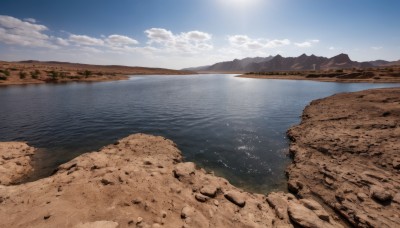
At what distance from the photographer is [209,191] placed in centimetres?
1056

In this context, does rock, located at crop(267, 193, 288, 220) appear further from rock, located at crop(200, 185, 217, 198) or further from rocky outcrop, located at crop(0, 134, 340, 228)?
rock, located at crop(200, 185, 217, 198)

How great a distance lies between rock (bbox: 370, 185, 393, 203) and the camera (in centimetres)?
994

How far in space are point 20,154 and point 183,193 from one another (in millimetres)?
14637

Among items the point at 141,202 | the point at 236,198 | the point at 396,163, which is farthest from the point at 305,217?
the point at 396,163

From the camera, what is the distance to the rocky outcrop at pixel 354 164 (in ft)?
32.4

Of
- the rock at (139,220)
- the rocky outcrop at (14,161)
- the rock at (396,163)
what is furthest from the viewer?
the rocky outcrop at (14,161)

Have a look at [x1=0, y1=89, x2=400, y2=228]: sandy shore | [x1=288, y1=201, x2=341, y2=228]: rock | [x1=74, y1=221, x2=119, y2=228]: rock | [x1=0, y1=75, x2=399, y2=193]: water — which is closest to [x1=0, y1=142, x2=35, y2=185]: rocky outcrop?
[x1=0, y1=89, x2=400, y2=228]: sandy shore

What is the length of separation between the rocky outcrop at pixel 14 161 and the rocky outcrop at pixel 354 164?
16.6 metres

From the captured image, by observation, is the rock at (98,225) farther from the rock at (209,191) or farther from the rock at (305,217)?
the rock at (305,217)

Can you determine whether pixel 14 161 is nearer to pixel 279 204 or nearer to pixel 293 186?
pixel 279 204

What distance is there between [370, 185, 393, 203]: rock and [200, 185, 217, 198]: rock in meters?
7.94

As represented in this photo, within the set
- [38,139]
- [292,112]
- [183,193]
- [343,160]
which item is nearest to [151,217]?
[183,193]

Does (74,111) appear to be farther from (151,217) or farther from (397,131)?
(397,131)

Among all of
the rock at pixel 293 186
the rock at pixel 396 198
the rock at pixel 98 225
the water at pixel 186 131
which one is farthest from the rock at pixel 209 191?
the rock at pixel 396 198
